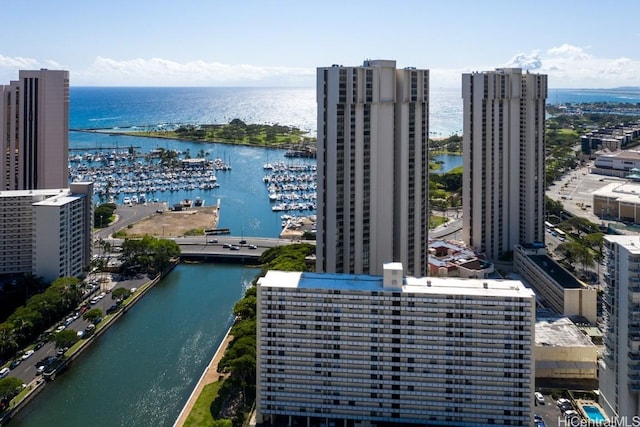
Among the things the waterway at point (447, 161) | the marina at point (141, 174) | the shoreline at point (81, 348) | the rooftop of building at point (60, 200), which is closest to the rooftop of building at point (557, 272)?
the shoreline at point (81, 348)

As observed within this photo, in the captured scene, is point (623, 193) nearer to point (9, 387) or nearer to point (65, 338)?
point (65, 338)

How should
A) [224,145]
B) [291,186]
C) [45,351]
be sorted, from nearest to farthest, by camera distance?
[45,351]
[291,186]
[224,145]

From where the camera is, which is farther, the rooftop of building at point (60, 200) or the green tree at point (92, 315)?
the rooftop of building at point (60, 200)

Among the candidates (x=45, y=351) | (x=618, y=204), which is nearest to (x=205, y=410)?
(x=45, y=351)

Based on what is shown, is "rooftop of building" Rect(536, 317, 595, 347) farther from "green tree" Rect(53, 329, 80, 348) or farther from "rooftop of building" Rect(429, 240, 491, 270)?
"green tree" Rect(53, 329, 80, 348)

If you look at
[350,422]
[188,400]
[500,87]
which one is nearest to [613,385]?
[350,422]

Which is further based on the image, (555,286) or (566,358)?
(555,286)

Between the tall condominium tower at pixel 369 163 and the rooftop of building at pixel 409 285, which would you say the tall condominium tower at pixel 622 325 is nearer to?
the rooftop of building at pixel 409 285
